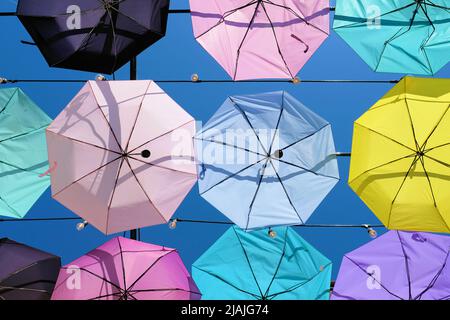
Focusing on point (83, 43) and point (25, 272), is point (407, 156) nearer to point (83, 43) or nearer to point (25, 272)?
point (83, 43)

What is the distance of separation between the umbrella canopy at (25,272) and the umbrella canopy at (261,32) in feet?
11.1

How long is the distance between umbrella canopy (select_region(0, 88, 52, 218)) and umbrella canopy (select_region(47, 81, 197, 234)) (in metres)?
0.71

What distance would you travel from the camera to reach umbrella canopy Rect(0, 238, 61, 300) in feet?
16.3

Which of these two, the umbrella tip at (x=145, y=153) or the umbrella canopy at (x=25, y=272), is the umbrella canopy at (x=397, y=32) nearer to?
the umbrella tip at (x=145, y=153)

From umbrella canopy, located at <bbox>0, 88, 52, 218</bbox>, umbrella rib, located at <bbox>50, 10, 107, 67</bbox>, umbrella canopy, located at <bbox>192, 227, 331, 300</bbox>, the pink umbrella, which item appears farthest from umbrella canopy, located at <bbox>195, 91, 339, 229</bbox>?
umbrella canopy, located at <bbox>0, 88, 52, 218</bbox>

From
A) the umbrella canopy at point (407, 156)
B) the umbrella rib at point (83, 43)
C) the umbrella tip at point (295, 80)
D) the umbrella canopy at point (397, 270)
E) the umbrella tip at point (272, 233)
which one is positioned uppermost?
the umbrella rib at point (83, 43)

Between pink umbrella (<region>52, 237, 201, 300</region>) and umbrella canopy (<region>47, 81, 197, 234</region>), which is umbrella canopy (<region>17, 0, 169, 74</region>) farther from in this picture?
pink umbrella (<region>52, 237, 201, 300</region>)

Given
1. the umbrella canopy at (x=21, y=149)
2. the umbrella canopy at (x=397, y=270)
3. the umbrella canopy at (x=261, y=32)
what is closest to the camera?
the umbrella canopy at (x=261, y=32)

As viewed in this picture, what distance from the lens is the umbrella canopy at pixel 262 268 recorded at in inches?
200

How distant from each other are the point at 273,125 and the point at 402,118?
1.51 m

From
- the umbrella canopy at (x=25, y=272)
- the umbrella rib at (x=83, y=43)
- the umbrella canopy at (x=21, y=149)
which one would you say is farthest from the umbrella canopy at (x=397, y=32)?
the umbrella canopy at (x=25, y=272)

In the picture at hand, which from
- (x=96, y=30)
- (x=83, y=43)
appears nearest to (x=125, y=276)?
(x=83, y=43)

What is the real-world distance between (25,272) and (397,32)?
215 inches

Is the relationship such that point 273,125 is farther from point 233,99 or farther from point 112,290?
point 112,290
